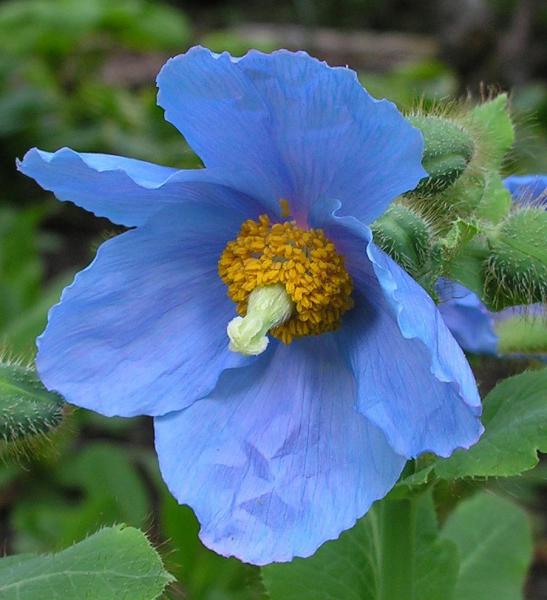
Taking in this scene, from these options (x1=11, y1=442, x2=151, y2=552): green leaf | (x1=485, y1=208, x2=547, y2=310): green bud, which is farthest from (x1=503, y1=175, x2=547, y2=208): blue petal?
(x1=11, y1=442, x2=151, y2=552): green leaf

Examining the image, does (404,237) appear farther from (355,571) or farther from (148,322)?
(355,571)

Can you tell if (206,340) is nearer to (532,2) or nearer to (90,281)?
(90,281)

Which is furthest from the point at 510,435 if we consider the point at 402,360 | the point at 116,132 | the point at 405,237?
the point at 116,132

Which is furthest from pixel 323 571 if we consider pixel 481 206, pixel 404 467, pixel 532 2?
pixel 532 2

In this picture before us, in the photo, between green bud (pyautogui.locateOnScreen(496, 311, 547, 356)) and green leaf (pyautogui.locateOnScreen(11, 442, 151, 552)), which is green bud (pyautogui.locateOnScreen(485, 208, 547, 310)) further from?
green leaf (pyautogui.locateOnScreen(11, 442, 151, 552))

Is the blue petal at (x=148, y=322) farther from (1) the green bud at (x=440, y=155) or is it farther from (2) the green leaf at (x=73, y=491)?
(2) the green leaf at (x=73, y=491)
